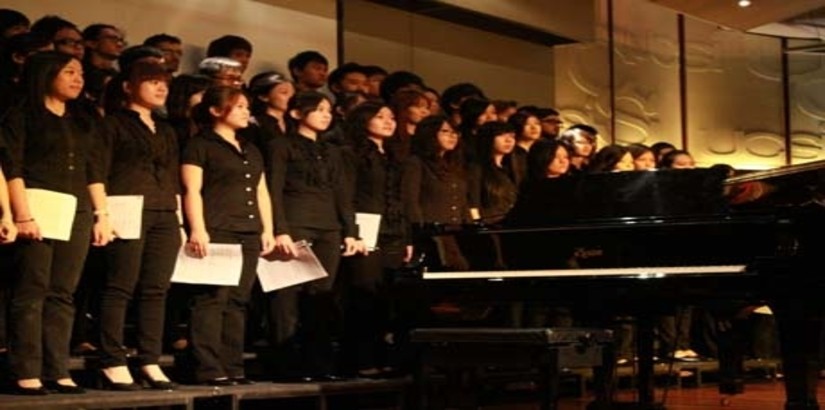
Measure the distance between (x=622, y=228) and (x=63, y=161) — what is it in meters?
2.03

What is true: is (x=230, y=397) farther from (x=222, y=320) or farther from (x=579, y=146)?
(x=579, y=146)

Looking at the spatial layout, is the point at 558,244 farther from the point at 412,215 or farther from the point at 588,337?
the point at 412,215

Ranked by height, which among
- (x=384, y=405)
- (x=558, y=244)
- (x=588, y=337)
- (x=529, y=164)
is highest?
(x=529, y=164)

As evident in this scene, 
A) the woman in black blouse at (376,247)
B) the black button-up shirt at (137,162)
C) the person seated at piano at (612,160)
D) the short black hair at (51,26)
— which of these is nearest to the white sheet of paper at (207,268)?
the black button-up shirt at (137,162)

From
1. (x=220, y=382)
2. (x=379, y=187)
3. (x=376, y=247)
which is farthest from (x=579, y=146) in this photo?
(x=220, y=382)

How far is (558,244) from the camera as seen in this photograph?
15.6 ft

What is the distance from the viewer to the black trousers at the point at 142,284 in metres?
4.33

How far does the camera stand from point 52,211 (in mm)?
4062

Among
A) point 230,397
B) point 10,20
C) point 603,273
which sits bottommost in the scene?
point 230,397

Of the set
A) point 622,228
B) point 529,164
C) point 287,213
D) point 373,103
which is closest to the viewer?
point 622,228

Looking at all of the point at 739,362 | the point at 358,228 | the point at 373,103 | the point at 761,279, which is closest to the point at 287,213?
the point at 358,228

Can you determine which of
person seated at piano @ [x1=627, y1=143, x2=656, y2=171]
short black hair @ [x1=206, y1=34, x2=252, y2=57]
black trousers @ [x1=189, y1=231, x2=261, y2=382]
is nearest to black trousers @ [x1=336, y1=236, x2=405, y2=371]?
black trousers @ [x1=189, y1=231, x2=261, y2=382]

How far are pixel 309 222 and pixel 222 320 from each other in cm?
61

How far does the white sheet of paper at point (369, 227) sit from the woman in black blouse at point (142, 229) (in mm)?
1101
